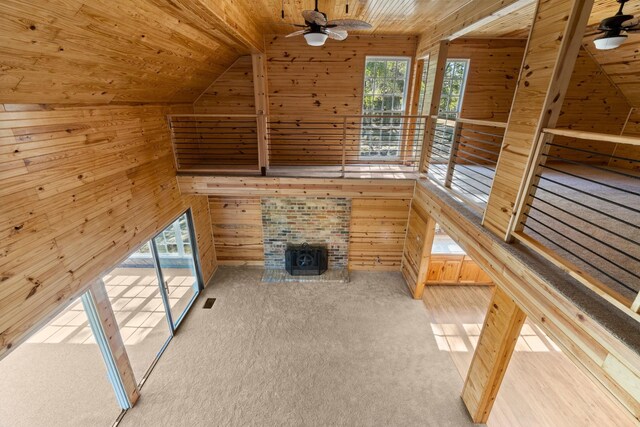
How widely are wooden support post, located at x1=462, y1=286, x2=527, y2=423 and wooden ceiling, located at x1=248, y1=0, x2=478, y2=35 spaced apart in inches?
134

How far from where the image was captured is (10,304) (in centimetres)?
206

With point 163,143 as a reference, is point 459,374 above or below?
below

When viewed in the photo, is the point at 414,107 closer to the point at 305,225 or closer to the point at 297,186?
the point at 297,186

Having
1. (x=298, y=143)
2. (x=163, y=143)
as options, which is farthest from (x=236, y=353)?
(x=298, y=143)

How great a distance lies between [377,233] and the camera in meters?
5.81

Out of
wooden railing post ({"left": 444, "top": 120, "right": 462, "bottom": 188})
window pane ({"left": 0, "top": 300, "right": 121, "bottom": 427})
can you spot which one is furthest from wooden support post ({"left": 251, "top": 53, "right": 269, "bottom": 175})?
window pane ({"left": 0, "top": 300, "right": 121, "bottom": 427})

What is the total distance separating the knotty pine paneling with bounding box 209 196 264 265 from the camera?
5.74 metres

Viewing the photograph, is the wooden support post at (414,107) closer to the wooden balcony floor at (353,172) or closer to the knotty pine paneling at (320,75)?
the knotty pine paneling at (320,75)

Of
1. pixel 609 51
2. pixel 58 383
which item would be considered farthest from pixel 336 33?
pixel 58 383

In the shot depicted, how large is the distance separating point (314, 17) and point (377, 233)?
405cm

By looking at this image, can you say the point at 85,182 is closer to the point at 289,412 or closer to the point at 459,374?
the point at 289,412

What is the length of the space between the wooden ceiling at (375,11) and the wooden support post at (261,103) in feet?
1.78

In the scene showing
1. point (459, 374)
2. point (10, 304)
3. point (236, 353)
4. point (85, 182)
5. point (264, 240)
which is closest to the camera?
point (10, 304)

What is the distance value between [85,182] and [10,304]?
3.82 feet
